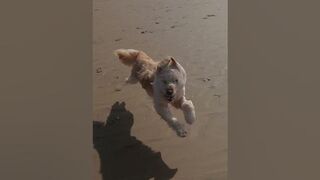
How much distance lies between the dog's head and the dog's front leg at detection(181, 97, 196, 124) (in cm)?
3

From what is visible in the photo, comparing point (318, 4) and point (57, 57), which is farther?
point (318, 4)

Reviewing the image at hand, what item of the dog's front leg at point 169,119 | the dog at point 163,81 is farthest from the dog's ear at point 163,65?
the dog's front leg at point 169,119

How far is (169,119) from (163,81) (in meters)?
0.11

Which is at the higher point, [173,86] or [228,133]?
[173,86]

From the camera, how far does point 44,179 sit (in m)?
1.29

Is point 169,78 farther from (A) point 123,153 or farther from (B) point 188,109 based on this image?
(A) point 123,153

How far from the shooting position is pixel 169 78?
1.38 metres

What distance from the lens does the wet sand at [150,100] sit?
133cm

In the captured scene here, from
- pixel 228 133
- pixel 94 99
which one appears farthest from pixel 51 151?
pixel 228 133

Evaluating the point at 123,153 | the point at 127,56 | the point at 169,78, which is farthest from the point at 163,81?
the point at 123,153

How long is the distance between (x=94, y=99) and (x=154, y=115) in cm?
18

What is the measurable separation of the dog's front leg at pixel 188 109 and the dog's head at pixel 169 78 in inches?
1.3

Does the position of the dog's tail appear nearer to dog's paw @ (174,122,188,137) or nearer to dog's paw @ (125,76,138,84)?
dog's paw @ (125,76,138,84)

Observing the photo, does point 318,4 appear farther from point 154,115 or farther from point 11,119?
point 11,119
